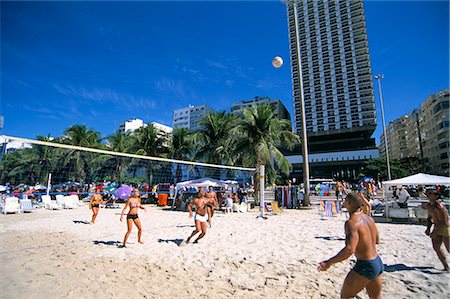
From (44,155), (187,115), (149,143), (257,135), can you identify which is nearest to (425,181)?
(257,135)

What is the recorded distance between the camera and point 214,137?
18922mm

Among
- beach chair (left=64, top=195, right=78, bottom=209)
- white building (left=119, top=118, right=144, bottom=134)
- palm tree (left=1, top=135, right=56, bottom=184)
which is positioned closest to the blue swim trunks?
beach chair (left=64, top=195, right=78, bottom=209)

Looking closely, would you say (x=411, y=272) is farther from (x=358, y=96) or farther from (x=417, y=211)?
(x=358, y=96)

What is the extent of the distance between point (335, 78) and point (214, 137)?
6086 centimetres

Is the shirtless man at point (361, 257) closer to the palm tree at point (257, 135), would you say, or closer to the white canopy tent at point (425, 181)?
the white canopy tent at point (425, 181)

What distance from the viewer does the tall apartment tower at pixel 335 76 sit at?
6138 cm

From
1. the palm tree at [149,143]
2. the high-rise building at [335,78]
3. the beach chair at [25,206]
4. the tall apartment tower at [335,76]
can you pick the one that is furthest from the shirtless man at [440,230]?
the tall apartment tower at [335,76]

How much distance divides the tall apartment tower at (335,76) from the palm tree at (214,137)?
45.6 meters

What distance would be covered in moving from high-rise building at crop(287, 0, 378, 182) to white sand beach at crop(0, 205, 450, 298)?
53.9 meters

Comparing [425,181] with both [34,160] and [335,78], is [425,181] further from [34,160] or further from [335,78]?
[335,78]

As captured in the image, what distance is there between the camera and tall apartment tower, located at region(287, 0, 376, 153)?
6138 cm

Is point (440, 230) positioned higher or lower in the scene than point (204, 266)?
higher

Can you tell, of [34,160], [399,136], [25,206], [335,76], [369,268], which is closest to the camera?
[369,268]

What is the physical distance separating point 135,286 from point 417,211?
9851 millimetres
